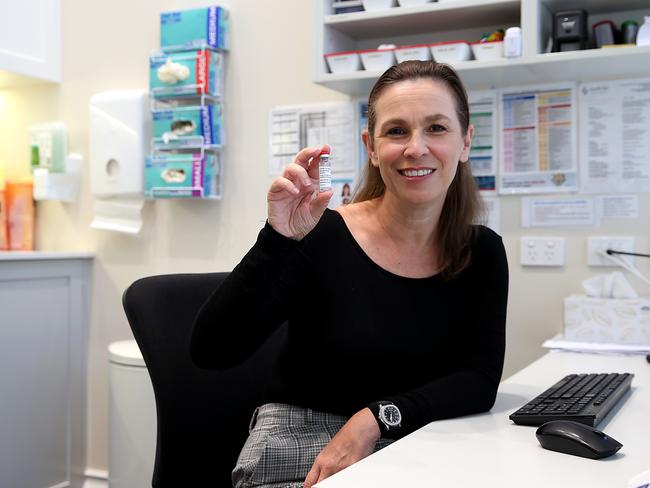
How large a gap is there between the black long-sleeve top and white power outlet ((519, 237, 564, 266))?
893mm

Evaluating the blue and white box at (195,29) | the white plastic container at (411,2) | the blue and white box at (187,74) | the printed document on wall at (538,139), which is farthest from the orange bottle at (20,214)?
the printed document on wall at (538,139)

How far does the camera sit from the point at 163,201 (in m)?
2.81

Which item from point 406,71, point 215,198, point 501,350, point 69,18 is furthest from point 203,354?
point 69,18

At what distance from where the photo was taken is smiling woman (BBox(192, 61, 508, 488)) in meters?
1.21

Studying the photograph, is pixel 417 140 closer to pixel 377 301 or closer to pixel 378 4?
pixel 377 301

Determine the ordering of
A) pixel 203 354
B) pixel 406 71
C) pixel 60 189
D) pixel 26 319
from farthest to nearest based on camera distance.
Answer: pixel 60 189
pixel 26 319
pixel 406 71
pixel 203 354

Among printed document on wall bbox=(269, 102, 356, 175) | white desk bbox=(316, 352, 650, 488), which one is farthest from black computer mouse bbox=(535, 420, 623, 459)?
Answer: printed document on wall bbox=(269, 102, 356, 175)

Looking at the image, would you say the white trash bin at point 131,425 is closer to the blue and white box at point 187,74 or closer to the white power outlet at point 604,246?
the blue and white box at point 187,74

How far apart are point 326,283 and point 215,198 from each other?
4.64 feet

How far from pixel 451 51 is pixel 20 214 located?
186cm

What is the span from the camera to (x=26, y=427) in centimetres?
262

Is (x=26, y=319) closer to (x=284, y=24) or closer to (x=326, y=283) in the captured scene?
(x=284, y=24)

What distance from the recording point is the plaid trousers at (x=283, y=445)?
1210 mm

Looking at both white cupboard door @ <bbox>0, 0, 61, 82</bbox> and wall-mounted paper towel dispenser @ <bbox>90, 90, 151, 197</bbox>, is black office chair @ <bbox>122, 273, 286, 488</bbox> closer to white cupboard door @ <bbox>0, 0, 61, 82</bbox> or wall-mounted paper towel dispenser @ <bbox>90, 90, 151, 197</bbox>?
wall-mounted paper towel dispenser @ <bbox>90, 90, 151, 197</bbox>
